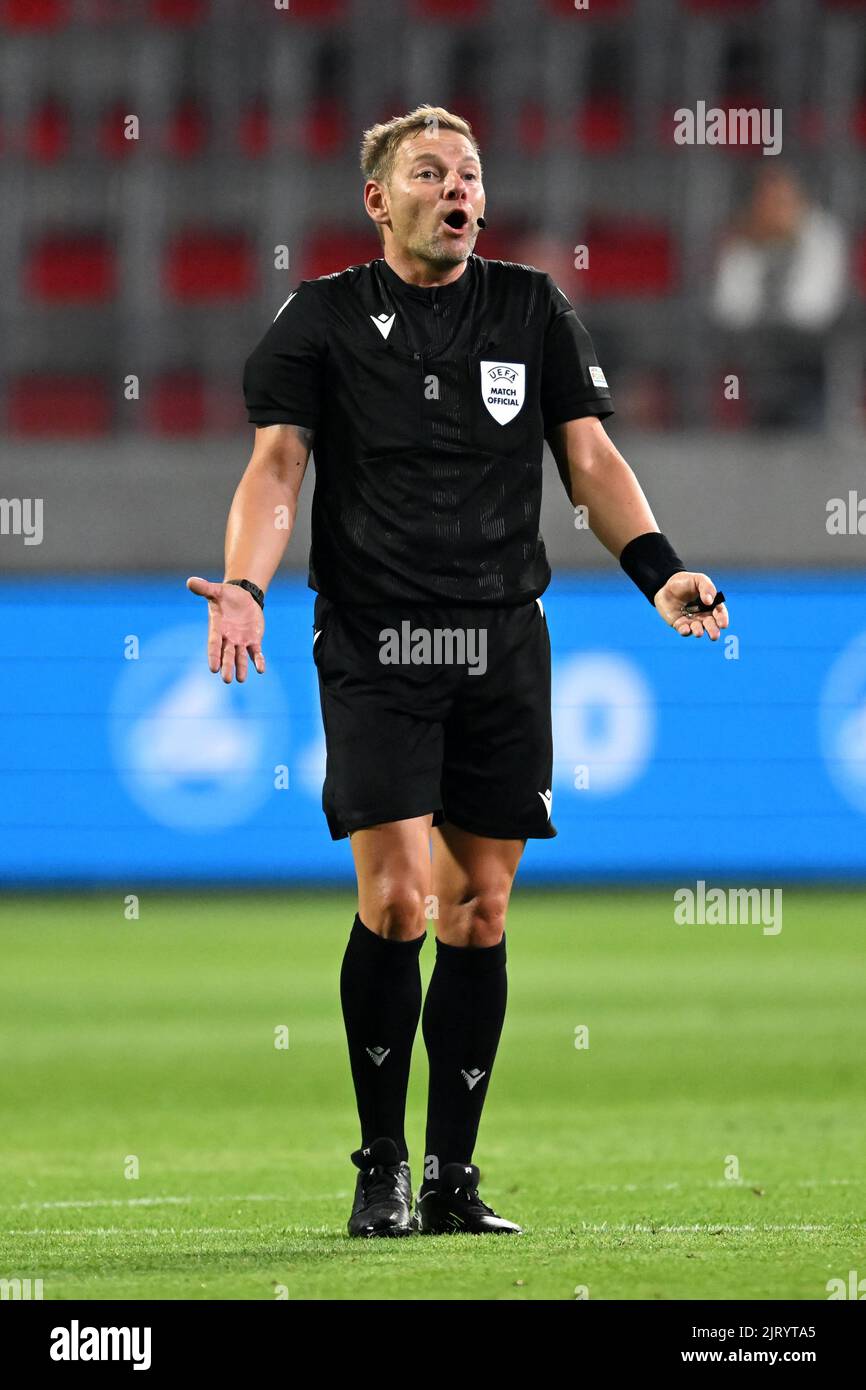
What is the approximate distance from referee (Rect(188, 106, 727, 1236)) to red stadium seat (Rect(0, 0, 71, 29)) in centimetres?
1169

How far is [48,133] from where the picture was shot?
14.8 m

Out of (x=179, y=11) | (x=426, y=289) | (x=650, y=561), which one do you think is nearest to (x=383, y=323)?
(x=426, y=289)

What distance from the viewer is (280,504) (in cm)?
430

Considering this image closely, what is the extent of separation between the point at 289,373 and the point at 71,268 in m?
11.5

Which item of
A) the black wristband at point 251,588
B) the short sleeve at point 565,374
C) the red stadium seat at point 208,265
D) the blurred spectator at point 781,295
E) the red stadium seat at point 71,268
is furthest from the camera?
the red stadium seat at point 71,268

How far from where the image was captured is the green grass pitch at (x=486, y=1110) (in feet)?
13.1

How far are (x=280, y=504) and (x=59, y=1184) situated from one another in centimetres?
196

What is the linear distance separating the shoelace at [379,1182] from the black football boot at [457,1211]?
0.10 meters

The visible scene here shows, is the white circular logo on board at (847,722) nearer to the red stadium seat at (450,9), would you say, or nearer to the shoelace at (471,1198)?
the red stadium seat at (450,9)

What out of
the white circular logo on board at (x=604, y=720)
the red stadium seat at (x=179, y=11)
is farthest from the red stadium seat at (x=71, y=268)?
the white circular logo on board at (x=604, y=720)

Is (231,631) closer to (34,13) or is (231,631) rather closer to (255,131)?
(255,131)

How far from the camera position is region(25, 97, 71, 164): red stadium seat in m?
14.5

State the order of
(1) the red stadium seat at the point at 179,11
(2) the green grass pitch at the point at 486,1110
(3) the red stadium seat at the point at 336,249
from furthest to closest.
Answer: (1) the red stadium seat at the point at 179,11
(3) the red stadium seat at the point at 336,249
(2) the green grass pitch at the point at 486,1110
